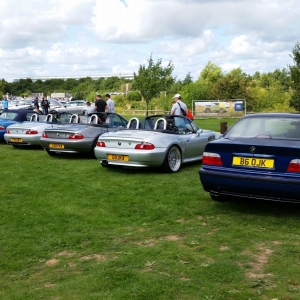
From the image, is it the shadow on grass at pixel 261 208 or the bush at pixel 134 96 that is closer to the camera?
the shadow on grass at pixel 261 208

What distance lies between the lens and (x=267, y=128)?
6.62m

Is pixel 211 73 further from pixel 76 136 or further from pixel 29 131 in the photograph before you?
pixel 76 136

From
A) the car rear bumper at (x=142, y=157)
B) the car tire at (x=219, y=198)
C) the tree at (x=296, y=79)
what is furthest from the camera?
the tree at (x=296, y=79)

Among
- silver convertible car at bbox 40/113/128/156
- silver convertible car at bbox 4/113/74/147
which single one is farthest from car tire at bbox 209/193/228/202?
silver convertible car at bbox 4/113/74/147

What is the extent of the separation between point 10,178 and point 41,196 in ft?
6.48

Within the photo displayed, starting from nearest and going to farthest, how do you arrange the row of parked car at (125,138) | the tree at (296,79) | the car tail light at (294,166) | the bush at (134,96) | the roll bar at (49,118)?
the car tail light at (294,166) < the row of parked car at (125,138) < the roll bar at (49,118) < the tree at (296,79) < the bush at (134,96)

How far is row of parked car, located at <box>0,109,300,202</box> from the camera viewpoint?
5863mm

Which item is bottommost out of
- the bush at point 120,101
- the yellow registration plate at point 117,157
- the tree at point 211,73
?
the yellow registration plate at point 117,157

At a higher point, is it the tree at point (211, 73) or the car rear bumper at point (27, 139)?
the tree at point (211, 73)

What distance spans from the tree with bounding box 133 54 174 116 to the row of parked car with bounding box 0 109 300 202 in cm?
2781

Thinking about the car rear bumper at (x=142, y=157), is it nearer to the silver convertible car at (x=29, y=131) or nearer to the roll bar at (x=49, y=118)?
the silver convertible car at (x=29, y=131)

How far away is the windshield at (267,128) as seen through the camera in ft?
20.9

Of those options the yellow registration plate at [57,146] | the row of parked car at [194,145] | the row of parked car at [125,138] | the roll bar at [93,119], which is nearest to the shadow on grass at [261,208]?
the row of parked car at [194,145]

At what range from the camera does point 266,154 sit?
5902 mm
